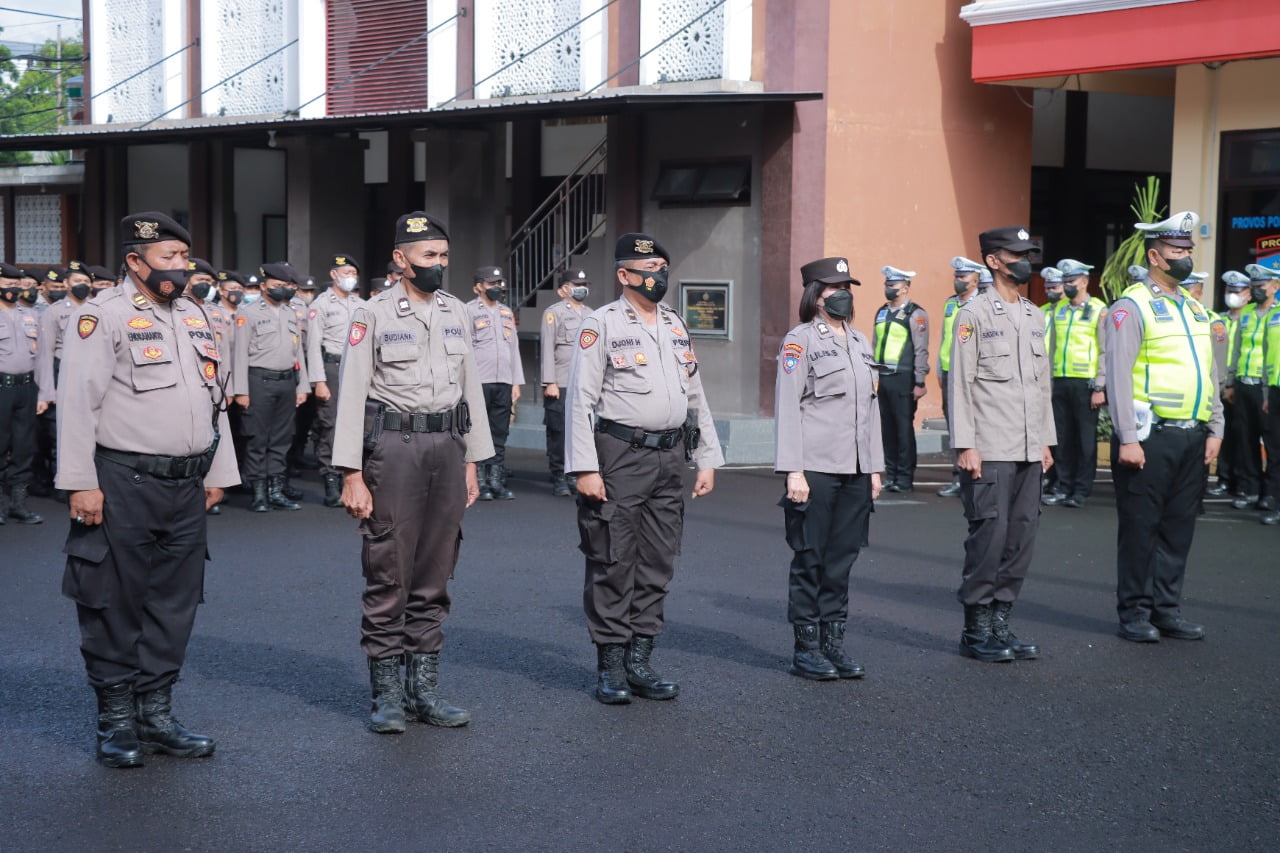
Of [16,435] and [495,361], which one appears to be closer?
[16,435]

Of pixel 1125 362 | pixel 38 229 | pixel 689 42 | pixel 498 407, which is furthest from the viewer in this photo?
pixel 38 229

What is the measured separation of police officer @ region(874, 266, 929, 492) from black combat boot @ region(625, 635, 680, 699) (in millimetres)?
8111

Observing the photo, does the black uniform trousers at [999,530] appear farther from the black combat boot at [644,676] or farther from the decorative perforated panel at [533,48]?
the decorative perforated panel at [533,48]

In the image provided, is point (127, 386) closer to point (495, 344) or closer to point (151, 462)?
point (151, 462)

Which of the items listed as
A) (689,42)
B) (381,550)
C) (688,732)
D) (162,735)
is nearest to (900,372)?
(689,42)

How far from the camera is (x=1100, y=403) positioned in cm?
1367

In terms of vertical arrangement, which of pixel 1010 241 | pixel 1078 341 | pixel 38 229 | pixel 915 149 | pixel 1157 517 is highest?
pixel 915 149

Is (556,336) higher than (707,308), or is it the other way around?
(707,308)

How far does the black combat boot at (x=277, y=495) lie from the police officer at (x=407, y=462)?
24.0 feet

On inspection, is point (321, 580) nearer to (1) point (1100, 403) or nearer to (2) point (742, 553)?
(2) point (742, 553)

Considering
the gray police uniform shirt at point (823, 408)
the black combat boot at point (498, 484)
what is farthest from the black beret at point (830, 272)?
the black combat boot at point (498, 484)

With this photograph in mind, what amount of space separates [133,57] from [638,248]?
21.8 metres

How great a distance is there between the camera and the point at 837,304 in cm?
758

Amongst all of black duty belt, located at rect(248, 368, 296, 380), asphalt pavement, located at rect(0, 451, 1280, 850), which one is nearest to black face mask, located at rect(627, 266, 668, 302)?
asphalt pavement, located at rect(0, 451, 1280, 850)
